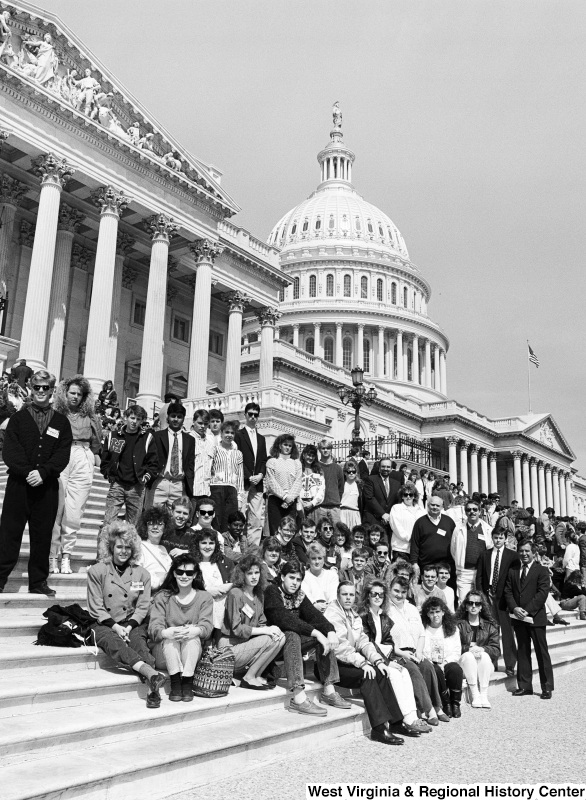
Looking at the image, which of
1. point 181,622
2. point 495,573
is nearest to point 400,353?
point 495,573

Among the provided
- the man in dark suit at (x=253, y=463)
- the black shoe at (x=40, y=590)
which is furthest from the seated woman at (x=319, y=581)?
the man in dark suit at (x=253, y=463)

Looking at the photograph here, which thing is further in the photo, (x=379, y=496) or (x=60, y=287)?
(x=60, y=287)

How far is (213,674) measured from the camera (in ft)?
22.7

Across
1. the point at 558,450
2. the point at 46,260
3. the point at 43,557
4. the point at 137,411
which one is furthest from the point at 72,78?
the point at 558,450

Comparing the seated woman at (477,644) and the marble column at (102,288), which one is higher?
the marble column at (102,288)

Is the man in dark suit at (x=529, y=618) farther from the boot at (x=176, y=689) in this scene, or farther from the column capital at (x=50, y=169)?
the column capital at (x=50, y=169)

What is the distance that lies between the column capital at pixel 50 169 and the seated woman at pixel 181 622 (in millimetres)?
21461

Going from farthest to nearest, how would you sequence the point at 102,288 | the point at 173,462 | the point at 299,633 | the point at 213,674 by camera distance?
the point at 102,288
the point at 173,462
the point at 299,633
the point at 213,674

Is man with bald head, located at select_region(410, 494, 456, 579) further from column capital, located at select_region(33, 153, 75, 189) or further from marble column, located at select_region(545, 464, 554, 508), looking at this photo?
marble column, located at select_region(545, 464, 554, 508)

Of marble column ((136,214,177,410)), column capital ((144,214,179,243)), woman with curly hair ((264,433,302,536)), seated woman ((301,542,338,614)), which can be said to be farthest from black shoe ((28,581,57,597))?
column capital ((144,214,179,243))

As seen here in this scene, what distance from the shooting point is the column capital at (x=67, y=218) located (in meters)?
29.2

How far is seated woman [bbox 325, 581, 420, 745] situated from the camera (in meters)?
7.26

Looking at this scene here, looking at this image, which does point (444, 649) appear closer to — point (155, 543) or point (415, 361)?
point (155, 543)

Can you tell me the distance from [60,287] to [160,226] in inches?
181
